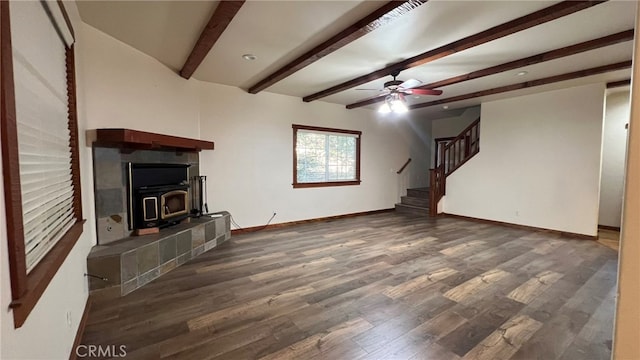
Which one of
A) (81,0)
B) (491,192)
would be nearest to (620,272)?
(81,0)

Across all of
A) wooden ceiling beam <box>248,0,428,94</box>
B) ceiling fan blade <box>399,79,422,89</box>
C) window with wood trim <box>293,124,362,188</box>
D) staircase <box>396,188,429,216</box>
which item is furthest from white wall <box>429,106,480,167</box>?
wooden ceiling beam <box>248,0,428,94</box>

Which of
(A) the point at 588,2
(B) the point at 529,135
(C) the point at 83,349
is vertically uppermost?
(A) the point at 588,2

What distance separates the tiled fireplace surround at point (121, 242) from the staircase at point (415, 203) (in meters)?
5.51

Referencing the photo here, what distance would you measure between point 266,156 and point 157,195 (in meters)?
2.34

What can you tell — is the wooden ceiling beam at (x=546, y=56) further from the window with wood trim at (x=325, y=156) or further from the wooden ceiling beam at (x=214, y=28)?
the wooden ceiling beam at (x=214, y=28)

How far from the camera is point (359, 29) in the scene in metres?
2.75

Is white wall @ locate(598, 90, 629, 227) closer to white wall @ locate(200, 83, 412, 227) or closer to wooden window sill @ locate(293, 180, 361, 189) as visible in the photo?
white wall @ locate(200, 83, 412, 227)

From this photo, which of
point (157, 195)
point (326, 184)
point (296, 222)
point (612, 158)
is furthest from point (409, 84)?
point (612, 158)

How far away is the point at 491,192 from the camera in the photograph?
6281mm

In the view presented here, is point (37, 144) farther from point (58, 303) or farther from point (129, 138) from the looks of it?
point (129, 138)

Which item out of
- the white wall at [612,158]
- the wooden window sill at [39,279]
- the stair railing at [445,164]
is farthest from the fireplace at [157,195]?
the white wall at [612,158]

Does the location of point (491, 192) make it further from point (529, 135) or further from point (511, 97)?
point (511, 97)

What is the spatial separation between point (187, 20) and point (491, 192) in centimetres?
650

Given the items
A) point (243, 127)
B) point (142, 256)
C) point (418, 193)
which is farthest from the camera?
point (418, 193)
